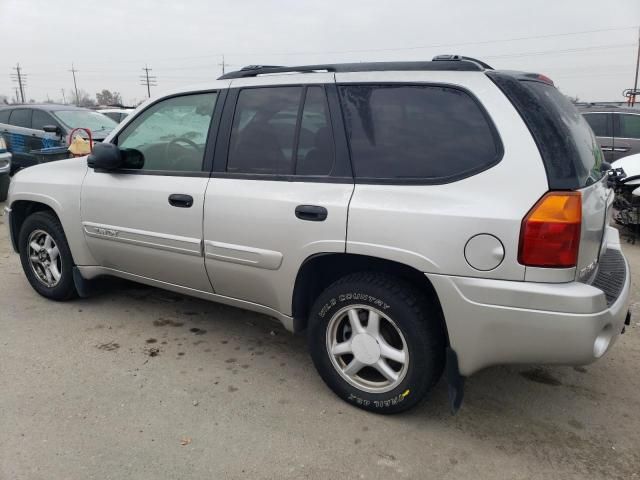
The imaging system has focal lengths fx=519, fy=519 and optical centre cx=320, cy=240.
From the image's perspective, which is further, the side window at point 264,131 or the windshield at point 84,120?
the windshield at point 84,120

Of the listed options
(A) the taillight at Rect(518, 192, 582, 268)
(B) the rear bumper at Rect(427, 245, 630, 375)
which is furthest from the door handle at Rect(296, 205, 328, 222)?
(A) the taillight at Rect(518, 192, 582, 268)

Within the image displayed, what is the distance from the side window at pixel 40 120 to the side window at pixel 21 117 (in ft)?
0.41

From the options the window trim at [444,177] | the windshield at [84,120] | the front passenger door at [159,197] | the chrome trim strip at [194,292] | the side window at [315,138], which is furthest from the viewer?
the windshield at [84,120]

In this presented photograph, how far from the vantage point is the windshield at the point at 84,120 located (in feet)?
33.0

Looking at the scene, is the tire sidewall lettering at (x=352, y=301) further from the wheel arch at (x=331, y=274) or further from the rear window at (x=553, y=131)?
the rear window at (x=553, y=131)

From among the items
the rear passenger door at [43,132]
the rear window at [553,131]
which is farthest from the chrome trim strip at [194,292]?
the rear passenger door at [43,132]

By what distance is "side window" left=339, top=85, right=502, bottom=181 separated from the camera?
2373mm

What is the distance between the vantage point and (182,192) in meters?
3.21

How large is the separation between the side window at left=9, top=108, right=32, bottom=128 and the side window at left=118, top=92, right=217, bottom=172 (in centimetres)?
798

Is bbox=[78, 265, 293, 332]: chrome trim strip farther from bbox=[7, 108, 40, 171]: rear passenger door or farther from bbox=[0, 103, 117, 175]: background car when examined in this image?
bbox=[7, 108, 40, 171]: rear passenger door

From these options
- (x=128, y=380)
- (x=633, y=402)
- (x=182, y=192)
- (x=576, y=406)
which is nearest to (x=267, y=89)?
(x=182, y=192)

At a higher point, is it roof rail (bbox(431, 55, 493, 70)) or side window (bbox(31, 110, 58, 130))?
roof rail (bbox(431, 55, 493, 70))

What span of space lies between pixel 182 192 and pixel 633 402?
2900 millimetres

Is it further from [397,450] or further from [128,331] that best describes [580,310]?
[128,331]
